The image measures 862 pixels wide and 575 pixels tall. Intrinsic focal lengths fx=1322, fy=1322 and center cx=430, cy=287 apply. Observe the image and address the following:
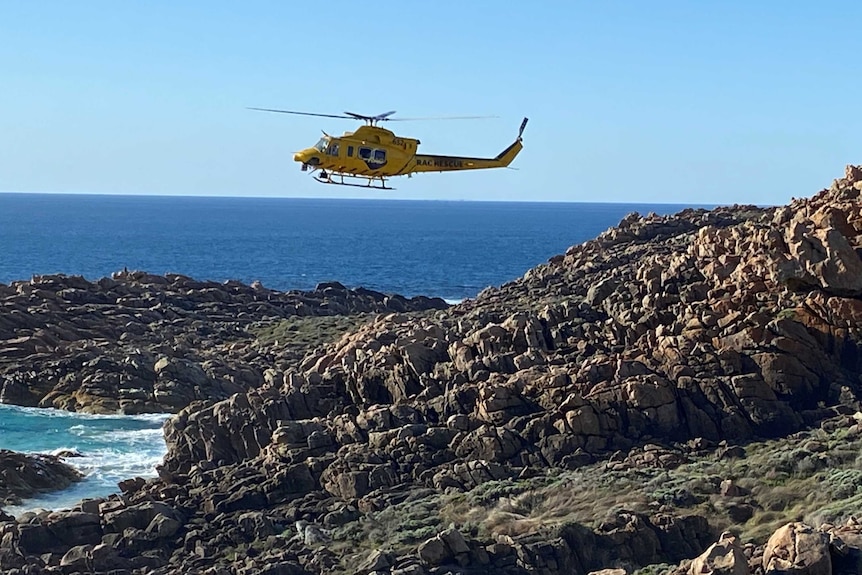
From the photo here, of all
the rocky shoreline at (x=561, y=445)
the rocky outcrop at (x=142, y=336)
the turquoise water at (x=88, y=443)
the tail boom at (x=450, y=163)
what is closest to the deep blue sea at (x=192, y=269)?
the turquoise water at (x=88, y=443)

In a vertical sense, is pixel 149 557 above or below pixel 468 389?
below

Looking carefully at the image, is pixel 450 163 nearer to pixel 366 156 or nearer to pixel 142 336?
pixel 366 156

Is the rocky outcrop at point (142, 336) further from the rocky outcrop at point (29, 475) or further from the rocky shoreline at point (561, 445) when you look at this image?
the rocky outcrop at point (29, 475)

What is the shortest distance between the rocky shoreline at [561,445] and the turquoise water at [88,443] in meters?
2.70

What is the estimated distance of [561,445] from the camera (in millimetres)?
35844

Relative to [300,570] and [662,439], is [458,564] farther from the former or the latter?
[662,439]

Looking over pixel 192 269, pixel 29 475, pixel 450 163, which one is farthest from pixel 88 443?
pixel 192 269

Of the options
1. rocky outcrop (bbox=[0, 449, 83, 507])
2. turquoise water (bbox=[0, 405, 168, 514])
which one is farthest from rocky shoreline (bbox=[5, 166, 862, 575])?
rocky outcrop (bbox=[0, 449, 83, 507])

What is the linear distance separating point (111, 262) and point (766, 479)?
4936 inches

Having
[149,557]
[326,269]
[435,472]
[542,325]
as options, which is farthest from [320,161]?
[326,269]

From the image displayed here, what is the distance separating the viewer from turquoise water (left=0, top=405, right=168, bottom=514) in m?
42.9

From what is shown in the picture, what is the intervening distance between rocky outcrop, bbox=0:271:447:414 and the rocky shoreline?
11590 mm

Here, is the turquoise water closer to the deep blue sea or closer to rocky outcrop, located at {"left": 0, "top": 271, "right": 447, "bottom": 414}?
the deep blue sea

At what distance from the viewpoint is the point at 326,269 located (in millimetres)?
139250
